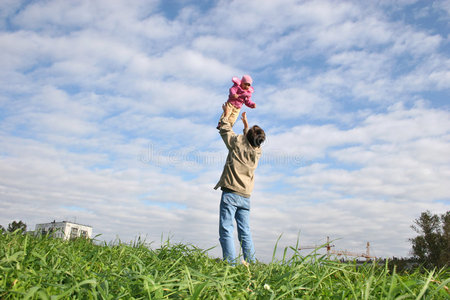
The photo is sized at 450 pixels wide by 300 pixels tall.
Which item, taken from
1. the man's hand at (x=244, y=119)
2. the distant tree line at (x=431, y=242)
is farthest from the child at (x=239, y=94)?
the distant tree line at (x=431, y=242)

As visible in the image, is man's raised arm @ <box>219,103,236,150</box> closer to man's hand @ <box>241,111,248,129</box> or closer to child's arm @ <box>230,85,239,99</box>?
man's hand @ <box>241,111,248,129</box>

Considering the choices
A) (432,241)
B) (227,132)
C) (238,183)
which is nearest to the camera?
(238,183)

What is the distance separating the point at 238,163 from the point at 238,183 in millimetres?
427

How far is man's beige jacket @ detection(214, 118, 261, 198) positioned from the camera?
711cm

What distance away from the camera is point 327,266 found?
388cm

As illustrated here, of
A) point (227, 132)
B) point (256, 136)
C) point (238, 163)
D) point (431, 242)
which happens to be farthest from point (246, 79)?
point (431, 242)

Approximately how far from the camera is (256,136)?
739cm

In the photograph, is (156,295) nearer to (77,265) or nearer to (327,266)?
(77,265)

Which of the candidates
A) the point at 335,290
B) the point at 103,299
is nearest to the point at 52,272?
the point at 103,299

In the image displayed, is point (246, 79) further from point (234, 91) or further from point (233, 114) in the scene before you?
point (233, 114)

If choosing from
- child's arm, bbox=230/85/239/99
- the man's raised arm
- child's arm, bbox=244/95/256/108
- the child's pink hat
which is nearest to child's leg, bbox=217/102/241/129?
child's arm, bbox=230/85/239/99

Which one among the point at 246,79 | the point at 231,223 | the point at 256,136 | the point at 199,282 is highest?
the point at 246,79

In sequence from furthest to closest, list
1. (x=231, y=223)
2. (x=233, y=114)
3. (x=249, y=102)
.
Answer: (x=249, y=102), (x=233, y=114), (x=231, y=223)

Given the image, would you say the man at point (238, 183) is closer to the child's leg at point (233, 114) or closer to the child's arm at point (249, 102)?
the child's leg at point (233, 114)
